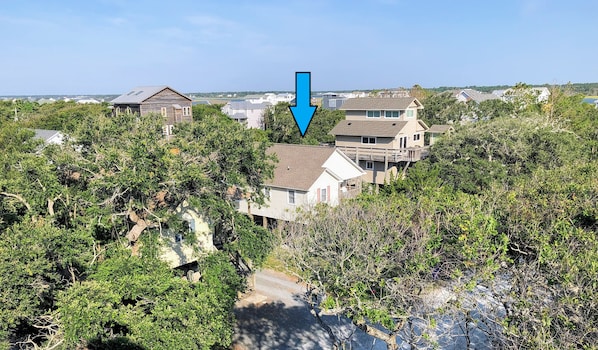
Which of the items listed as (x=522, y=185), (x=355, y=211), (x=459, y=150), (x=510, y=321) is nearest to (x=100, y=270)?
(x=355, y=211)

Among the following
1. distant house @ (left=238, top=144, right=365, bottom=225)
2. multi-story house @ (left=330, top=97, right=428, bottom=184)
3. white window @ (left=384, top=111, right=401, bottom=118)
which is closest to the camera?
distant house @ (left=238, top=144, right=365, bottom=225)

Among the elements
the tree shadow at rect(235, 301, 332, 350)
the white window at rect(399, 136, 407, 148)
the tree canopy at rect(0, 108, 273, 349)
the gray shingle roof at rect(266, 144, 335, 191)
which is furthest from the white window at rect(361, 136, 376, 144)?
the tree shadow at rect(235, 301, 332, 350)

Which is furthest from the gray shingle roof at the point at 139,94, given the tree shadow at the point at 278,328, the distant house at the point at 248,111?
the tree shadow at the point at 278,328

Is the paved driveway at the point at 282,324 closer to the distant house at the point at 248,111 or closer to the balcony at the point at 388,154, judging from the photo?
the balcony at the point at 388,154

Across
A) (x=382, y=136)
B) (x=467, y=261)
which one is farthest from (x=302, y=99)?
(x=382, y=136)

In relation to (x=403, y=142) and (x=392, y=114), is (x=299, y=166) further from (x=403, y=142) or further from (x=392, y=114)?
(x=392, y=114)

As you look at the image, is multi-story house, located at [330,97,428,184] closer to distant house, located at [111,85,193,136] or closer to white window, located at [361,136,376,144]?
white window, located at [361,136,376,144]

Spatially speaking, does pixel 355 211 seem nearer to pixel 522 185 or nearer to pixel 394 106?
pixel 522 185
